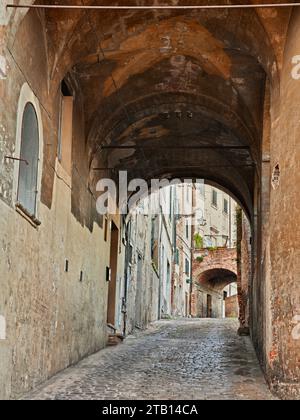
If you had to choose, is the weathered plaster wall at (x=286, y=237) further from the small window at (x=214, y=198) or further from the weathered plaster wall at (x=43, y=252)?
the small window at (x=214, y=198)

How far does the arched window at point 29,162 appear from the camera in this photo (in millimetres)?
7965

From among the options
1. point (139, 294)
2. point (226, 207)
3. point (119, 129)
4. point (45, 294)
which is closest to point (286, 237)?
point (45, 294)

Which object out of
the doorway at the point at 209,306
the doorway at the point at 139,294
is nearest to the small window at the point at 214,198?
the doorway at the point at 209,306

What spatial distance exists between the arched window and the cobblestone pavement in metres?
2.43

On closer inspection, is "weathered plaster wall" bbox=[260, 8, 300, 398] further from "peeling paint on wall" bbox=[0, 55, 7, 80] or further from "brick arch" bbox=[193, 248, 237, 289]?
"brick arch" bbox=[193, 248, 237, 289]

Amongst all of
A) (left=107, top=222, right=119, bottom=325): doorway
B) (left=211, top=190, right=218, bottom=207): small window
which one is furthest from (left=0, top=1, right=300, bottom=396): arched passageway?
(left=211, top=190, right=218, bottom=207): small window

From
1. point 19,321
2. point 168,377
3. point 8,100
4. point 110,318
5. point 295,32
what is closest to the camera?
point 8,100

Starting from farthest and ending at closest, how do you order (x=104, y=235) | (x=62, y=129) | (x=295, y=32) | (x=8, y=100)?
(x=104, y=235) → (x=62, y=129) → (x=295, y=32) → (x=8, y=100)

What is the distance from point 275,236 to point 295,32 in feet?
8.67

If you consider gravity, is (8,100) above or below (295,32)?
below

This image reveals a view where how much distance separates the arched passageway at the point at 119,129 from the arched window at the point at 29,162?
261 millimetres

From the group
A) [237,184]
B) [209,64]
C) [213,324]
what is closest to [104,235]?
[237,184]

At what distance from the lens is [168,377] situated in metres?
10.2
